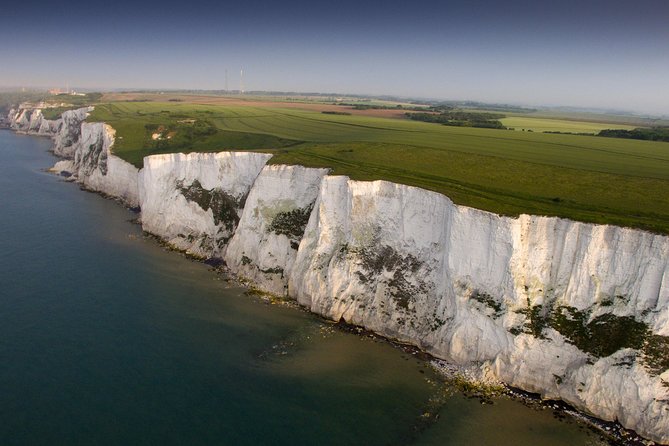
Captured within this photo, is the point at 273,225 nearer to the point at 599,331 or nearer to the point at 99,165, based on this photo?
the point at 599,331

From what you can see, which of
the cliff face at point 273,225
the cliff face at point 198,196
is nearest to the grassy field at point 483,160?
the cliff face at point 273,225

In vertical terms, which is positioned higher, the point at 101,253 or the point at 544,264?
the point at 544,264

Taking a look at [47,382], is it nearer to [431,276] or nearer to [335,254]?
[335,254]

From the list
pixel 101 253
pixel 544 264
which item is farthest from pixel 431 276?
pixel 101 253

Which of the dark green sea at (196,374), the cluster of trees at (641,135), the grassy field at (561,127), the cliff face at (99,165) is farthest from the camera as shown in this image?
the grassy field at (561,127)

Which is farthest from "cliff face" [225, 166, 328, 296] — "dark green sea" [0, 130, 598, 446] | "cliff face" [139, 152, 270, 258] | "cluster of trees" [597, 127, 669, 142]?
"cluster of trees" [597, 127, 669, 142]

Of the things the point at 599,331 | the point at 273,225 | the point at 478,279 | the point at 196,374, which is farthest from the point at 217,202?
the point at 599,331

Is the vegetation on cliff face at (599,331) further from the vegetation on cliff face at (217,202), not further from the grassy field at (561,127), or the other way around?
the grassy field at (561,127)
